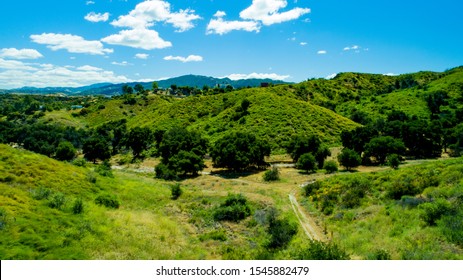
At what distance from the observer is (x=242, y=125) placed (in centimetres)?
8706

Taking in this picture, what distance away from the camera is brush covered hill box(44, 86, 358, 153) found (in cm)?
8300

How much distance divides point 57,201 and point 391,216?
2577 cm

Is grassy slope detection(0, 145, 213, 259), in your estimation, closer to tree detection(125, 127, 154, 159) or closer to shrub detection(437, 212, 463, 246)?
shrub detection(437, 212, 463, 246)

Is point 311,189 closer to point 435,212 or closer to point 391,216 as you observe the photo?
point 391,216

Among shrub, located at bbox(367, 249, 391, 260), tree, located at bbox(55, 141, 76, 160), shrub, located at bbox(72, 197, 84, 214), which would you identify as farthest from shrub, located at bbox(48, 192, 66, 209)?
tree, located at bbox(55, 141, 76, 160)

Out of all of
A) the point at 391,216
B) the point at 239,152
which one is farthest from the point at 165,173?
the point at 391,216

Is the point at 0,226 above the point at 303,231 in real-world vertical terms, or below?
above

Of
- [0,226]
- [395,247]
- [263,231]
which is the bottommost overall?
[263,231]

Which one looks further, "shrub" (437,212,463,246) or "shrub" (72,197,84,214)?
"shrub" (72,197,84,214)

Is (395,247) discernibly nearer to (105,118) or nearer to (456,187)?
(456,187)

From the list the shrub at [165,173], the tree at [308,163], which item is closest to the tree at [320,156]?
the tree at [308,163]

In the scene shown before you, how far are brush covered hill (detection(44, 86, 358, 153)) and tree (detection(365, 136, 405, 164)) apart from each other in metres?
18.5
